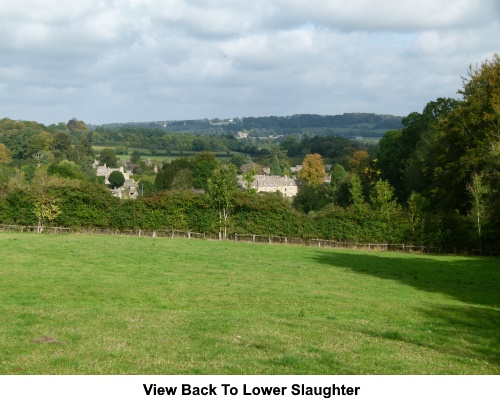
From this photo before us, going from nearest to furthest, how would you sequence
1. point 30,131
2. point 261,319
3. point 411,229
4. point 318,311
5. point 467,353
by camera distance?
point 467,353, point 261,319, point 318,311, point 411,229, point 30,131

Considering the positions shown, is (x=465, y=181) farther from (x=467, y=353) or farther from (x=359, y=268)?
(x=467, y=353)

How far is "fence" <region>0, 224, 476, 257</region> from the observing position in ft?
187

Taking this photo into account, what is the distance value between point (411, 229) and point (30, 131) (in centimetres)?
15261

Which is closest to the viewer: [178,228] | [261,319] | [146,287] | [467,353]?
[467,353]

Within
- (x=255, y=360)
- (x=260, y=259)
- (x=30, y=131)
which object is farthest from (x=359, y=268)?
(x=30, y=131)

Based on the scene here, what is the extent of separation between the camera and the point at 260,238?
59312mm

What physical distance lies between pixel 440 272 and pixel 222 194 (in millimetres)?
26692

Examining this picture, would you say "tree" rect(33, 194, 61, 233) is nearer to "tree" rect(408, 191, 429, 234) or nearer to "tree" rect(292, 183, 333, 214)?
"tree" rect(408, 191, 429, 234)

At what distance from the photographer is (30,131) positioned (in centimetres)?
18450

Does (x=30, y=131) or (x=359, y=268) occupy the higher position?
(x=30, y=131)

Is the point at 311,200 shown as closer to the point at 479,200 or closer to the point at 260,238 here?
the point at 260,238

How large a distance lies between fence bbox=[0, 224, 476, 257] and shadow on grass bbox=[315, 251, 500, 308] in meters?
5.78

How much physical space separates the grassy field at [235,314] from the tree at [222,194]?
58.3 feet

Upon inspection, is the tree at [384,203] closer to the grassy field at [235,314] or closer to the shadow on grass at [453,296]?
the shadow on grass at [453,296]
